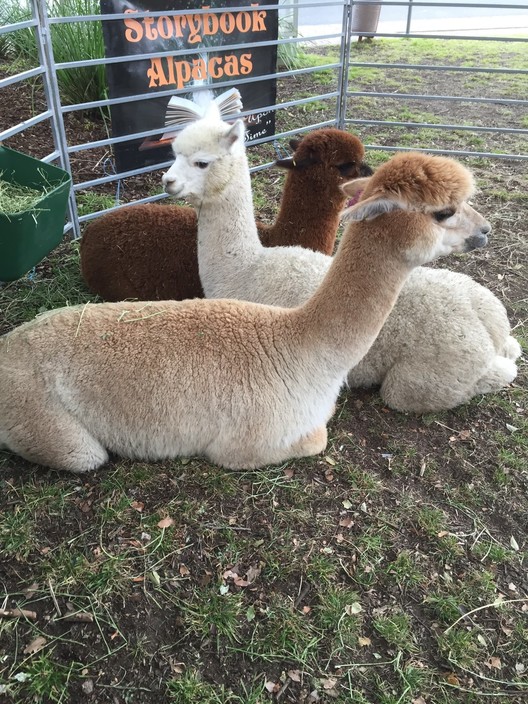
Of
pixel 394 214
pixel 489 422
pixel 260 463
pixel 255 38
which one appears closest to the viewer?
pixel 394 214

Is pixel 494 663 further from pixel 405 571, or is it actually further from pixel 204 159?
pixel 204 159

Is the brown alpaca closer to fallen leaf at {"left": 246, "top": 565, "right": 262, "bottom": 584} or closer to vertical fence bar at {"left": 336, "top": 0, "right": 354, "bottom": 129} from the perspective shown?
fallen leaf at {"left": 246, "top": 565, "right": 262, "bottom": 584}

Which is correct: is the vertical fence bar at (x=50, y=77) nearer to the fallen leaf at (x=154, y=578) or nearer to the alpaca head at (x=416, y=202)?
the alpaca head at (x=416, y=202)

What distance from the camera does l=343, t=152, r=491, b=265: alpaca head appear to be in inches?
91.9

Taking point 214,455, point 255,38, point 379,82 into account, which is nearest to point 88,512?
point 214,455

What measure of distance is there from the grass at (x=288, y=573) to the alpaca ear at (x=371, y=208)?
1184mm

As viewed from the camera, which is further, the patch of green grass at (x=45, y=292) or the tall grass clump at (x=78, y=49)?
the tall grass clump at (x=78, y=49)

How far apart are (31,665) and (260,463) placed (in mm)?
1188

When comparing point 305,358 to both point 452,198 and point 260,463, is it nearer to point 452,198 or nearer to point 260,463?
point 260,463

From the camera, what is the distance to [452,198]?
2.39 meters

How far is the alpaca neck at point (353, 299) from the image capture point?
2441 millimetres

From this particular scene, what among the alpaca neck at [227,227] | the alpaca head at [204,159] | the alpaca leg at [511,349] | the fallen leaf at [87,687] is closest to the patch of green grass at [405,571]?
the fallen leaf at [87,687]

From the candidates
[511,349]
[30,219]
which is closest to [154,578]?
[30,219]

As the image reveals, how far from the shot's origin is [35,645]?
2086 mm
